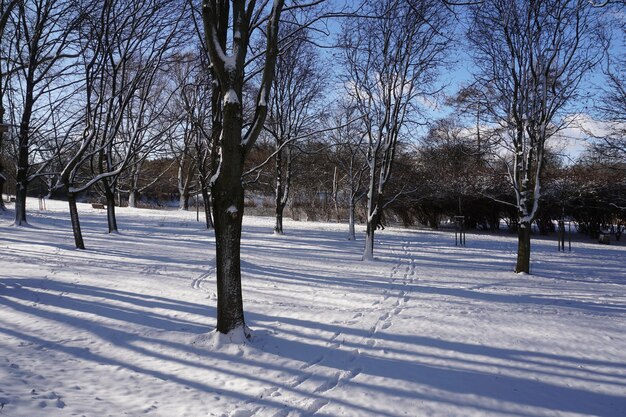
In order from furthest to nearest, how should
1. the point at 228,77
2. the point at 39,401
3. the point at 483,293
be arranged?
the point at 483,293 → the point at 228,77 → the point at 39,401

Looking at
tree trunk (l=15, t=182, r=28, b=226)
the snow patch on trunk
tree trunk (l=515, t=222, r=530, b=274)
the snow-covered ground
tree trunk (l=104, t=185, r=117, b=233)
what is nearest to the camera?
the snow-covered ground

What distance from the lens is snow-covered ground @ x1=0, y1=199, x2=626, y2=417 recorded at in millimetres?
3879

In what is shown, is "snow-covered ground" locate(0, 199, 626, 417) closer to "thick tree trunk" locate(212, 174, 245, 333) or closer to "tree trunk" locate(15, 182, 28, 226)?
"thick tree trunk" locate(212, 174, 245, 333)

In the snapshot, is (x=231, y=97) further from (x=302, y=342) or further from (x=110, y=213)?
(x=110, y=213)

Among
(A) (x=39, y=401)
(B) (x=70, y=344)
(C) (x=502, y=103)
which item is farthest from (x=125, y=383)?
(C) (x=502, y=103)

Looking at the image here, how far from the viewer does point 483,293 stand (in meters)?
9.26

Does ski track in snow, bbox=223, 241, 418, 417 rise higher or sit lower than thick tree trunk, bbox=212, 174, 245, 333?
lower

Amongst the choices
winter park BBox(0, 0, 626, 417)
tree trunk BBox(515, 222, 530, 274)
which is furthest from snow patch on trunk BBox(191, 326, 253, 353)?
tree trunk BBox(515, 222, 530, 274)

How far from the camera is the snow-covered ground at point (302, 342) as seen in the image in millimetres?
3879

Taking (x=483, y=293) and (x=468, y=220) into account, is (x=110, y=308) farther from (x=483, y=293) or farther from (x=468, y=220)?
(x=468, y=220)

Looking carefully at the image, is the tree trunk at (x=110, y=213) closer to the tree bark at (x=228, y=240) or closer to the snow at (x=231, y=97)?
the tree bark at (x=228, y=240)

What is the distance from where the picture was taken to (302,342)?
5441 millimetres

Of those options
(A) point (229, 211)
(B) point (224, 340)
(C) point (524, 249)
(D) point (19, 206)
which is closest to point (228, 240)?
(A) point (229, 211)

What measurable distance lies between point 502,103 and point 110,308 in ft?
38.7
